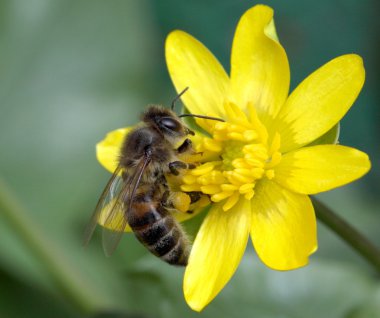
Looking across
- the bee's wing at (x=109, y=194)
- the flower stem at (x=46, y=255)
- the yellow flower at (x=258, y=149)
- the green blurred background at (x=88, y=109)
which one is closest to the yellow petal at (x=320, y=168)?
the yellow flower at (x=258, y=149)

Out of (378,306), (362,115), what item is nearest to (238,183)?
(378,306)

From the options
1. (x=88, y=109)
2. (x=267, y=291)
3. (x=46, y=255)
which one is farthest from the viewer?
(x=88, y=109)

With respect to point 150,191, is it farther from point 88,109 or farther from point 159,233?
point 88,109

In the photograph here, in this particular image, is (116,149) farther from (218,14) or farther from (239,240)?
(218,14)

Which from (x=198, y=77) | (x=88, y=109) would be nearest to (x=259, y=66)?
(x=198, y=77)

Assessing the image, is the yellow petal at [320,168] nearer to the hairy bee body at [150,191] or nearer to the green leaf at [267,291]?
the hairy bee body at [150,191]

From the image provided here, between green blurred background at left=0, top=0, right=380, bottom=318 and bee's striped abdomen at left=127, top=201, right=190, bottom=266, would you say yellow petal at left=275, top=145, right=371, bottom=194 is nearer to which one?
bee's striped abdomen at left=127, top=201, right=190, bottom=266
